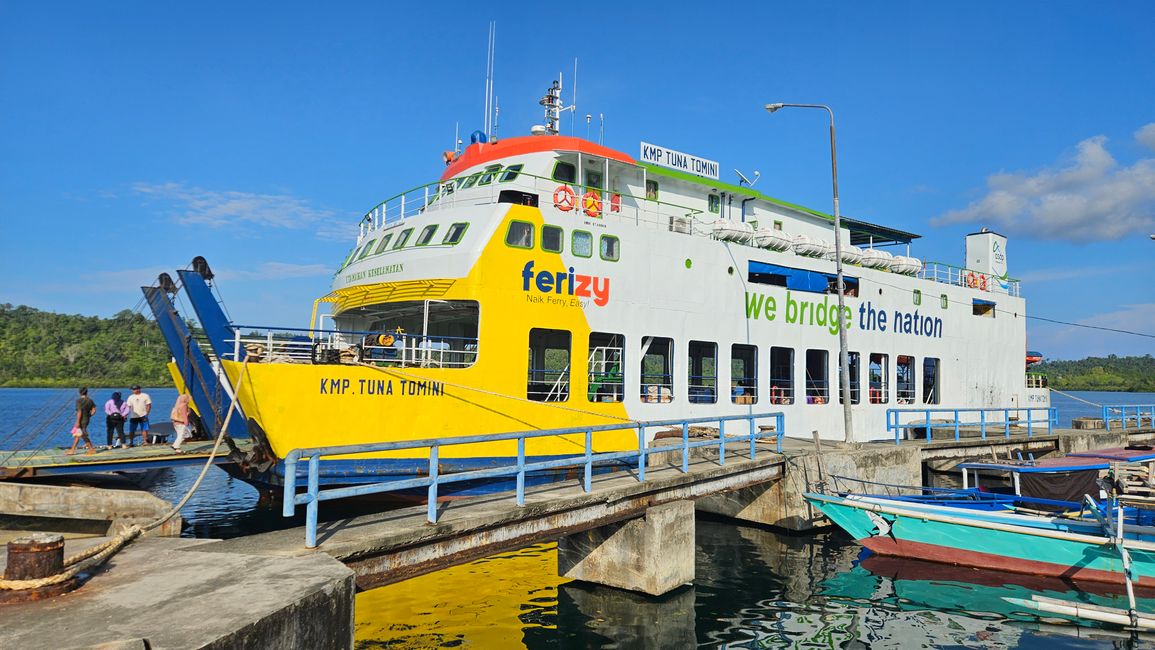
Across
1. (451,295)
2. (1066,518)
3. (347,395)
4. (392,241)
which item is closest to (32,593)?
(347,395)

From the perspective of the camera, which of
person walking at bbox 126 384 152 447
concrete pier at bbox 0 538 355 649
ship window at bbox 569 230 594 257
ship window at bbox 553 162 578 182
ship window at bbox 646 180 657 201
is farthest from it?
ship window at bbox 646 180 657 201

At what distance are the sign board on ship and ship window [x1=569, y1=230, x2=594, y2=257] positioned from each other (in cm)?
419

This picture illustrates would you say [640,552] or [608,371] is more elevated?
[608,371]

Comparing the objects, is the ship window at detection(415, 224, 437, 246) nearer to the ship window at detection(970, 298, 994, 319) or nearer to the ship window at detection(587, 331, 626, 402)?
the ship window at detection(587, 331, 626, 402)

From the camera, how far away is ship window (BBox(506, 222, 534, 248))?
13.8 m

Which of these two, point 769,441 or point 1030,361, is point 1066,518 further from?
point 1030,361

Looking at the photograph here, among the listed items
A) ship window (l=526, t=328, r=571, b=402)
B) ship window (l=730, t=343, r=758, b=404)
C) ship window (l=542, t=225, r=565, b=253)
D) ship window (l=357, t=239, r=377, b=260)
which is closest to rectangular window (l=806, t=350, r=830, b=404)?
ship window (l=730, t=343, r=758, b=404)

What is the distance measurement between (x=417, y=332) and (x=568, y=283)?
14.6ft

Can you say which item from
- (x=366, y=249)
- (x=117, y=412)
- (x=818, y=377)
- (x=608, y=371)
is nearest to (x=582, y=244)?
(x=608, y=371)

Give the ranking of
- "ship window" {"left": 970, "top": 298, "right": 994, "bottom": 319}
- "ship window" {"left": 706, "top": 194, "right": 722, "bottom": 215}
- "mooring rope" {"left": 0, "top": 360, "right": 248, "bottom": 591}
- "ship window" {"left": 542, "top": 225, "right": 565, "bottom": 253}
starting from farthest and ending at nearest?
→ "ship window" {"left": 970, "top": 298, "right": 994, "bottom": 319}, "ship window" {"left": 706, "top": 194, "right": 722, "bottom": 215}, "ship window" {"left": 542, "top": 225, "right": 565, "bottom": 253}, "mooring rope" {"left": 0, "top": 360, "right": 248, "bottom": 591}

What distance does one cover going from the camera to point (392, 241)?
15672 mm

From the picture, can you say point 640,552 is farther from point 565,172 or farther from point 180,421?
point 565,172

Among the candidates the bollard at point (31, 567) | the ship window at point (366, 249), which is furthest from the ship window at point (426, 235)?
the bollard at point (31, 567)

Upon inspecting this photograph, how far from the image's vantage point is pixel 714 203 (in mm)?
19875
